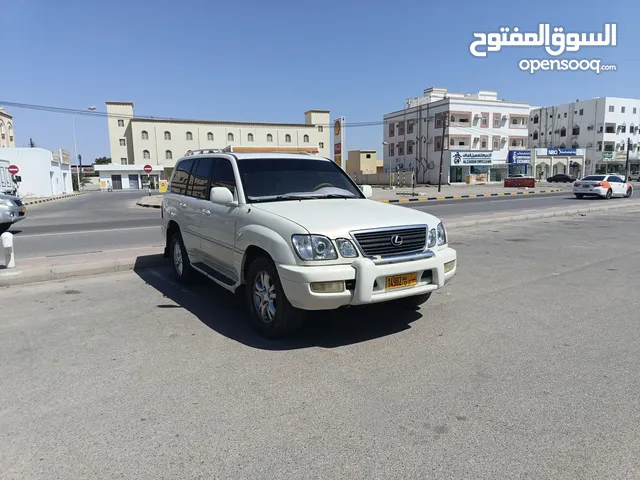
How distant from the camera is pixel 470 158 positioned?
68062 mm

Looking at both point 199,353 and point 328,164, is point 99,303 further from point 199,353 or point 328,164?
point 328,164

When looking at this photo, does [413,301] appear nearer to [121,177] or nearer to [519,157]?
[519,157]

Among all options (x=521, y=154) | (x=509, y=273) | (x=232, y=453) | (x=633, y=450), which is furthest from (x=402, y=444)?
(x=521, y=154)

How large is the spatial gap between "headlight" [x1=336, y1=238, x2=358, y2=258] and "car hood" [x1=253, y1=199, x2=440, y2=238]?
6cm

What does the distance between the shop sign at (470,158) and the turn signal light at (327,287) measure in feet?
220

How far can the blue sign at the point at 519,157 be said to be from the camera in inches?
2731

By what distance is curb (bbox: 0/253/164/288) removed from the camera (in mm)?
7242

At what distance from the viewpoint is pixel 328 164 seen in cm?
633

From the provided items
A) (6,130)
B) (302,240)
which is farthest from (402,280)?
(6,130)

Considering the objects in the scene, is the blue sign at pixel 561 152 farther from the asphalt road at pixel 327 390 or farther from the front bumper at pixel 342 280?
the front bumper at pixel 342 280

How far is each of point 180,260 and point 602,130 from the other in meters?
100

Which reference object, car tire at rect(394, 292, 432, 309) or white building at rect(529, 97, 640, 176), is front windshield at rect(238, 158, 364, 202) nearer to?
car tire at rect(394, 292, 432, 309)

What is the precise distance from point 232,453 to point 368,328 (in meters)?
2.46

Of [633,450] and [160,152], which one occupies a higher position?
[160,152]
